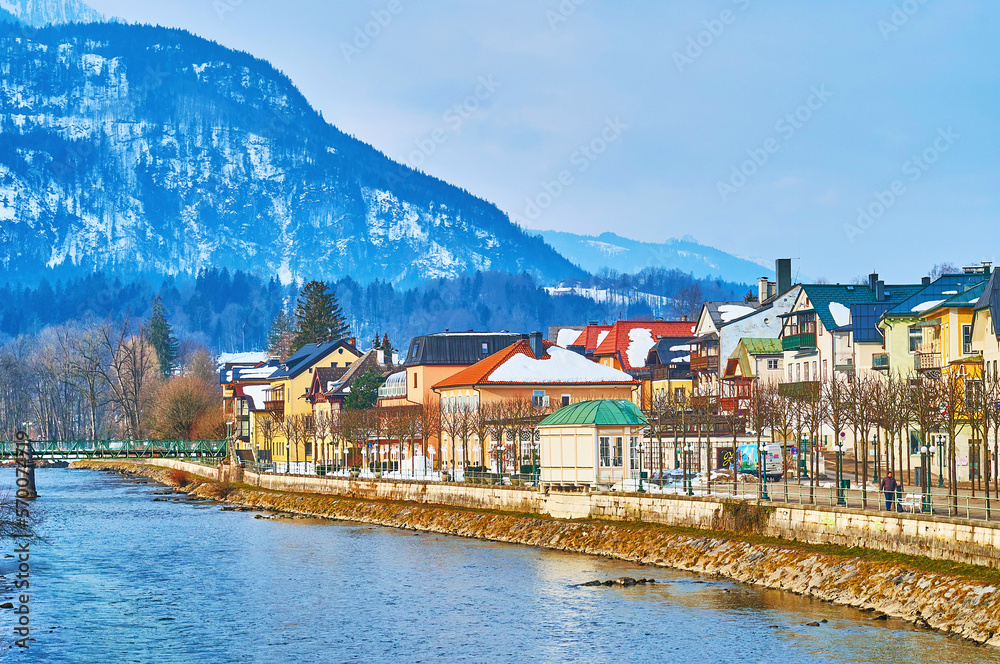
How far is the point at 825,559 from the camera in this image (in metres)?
42.3

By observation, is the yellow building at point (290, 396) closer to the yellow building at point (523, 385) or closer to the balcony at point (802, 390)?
the yellow building at point (523, 385)

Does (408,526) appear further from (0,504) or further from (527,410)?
(0,504)

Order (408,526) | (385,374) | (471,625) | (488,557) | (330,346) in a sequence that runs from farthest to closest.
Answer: (330,346), (385,374), (408,526), (488,557), (471,625)

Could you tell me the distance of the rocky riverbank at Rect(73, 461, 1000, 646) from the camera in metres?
34.8

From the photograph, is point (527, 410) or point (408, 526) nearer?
point (408, 526)

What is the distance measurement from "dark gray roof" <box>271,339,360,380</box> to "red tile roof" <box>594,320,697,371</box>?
32.6 m

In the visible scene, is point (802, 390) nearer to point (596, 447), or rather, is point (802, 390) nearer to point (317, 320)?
point (596, 447)

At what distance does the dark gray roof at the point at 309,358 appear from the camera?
15262 cm

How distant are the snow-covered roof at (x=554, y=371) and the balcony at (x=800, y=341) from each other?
46.8 ft

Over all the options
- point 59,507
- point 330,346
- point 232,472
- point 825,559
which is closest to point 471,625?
point 825,559

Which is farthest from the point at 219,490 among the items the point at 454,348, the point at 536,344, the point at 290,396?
the point at 290,396

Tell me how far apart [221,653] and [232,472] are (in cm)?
7686

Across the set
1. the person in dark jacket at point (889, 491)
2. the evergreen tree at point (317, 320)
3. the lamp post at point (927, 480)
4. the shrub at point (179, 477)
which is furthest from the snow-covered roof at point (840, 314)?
the evergreen tree at point (317, 320)

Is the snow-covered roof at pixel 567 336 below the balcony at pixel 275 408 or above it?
above
